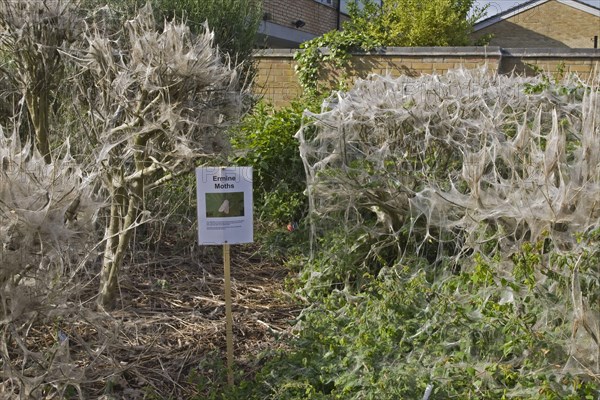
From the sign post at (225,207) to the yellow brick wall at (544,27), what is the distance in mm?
23315

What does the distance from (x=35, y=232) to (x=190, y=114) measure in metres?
2.14

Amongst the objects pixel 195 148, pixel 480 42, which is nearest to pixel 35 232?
pixel 195 148

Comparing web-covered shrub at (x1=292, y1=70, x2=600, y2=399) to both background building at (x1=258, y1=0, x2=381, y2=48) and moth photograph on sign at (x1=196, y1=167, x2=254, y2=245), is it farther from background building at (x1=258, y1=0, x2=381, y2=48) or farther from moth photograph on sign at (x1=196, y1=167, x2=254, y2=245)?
background building at (x1=258, y1=0, x2=381, y2=48)

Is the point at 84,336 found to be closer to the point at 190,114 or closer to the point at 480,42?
the point at 190,114

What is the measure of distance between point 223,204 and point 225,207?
26 millimetres

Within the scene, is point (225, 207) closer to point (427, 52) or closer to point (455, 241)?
point (455, 241)

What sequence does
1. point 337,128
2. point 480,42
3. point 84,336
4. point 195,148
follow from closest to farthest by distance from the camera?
1. point 84,336
2. point 195,148
3. point 337,128
4. point 480,42

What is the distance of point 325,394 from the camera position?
4.34m

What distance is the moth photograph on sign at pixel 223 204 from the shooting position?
4656 millimetres

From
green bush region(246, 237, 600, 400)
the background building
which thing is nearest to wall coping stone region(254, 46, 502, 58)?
the background building

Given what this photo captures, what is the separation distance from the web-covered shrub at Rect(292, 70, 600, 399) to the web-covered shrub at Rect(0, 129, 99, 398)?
1.45 metres

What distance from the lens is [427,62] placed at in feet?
40.2

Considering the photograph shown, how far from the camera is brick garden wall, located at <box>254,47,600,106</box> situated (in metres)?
11.7

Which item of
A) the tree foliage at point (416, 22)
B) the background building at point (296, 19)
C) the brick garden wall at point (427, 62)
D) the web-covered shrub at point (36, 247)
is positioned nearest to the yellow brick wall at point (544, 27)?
the background building at point (296, 19)
